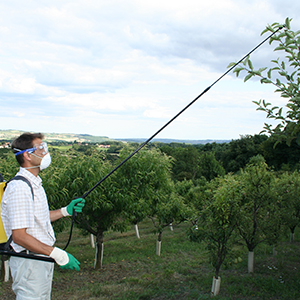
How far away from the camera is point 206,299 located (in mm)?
8914

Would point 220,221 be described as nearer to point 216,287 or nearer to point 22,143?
point 216,287

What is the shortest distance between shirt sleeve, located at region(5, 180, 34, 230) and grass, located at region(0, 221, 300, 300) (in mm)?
7525

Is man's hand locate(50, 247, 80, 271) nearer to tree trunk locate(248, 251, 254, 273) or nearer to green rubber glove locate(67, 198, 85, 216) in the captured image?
green rubber glove locate(67, 198, 85, 216)

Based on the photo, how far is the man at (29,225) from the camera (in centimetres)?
278

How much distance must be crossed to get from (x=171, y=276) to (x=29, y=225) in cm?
1022

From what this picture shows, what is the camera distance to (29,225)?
9.28ft

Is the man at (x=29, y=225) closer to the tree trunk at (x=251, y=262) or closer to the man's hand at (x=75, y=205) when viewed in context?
the man's hand at (x=75, y=205)

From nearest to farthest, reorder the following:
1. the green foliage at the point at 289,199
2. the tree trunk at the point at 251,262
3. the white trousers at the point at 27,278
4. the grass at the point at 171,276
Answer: the white trousers at the point at 27,278 < the grass at the point at 171,276 < the tree trunk at the point at 251,262 < the green foliage at the point at 289,199

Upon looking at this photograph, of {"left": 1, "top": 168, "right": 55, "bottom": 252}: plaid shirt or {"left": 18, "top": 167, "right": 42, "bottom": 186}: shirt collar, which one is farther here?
{"left": 18, "top": 167, "right": 42, "bottom": 186}: shirt collar

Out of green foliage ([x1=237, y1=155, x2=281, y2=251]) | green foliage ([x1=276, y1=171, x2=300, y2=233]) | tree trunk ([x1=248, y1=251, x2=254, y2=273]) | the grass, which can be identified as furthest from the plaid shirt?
green foliage ([x1=276, y1=171, x2=300, y2=233])

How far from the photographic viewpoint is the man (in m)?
2.78

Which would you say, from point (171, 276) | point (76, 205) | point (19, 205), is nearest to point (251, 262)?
point (171, 276)

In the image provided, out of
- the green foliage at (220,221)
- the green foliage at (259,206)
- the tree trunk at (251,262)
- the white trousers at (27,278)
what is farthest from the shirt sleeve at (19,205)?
the tree trunk at (251,262)

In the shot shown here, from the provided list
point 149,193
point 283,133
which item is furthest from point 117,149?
point 283,133
